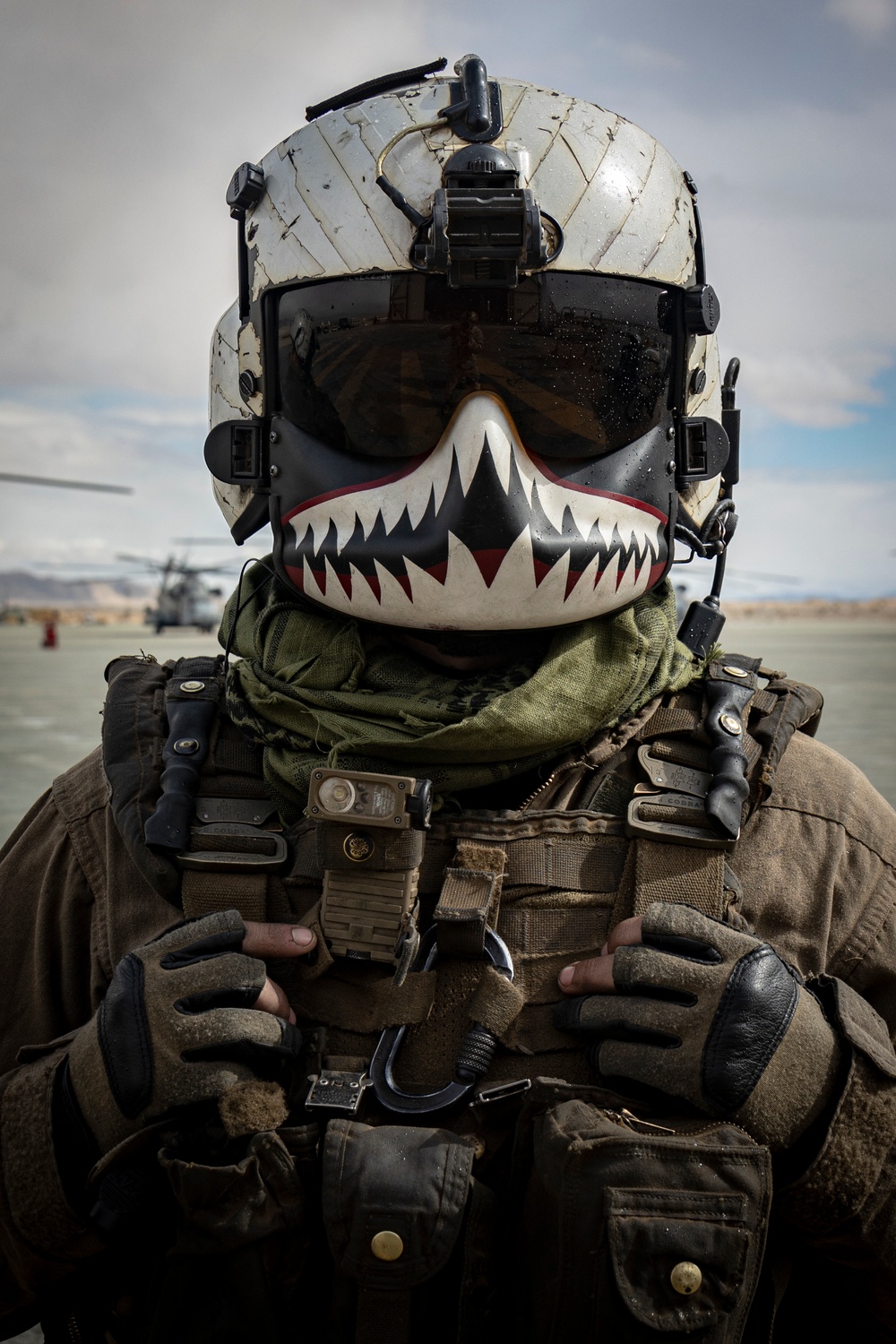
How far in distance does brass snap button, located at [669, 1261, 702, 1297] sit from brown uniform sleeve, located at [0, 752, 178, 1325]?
3.53ft

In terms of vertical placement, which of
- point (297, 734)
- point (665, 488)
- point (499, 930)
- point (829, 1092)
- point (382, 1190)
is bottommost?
point (382, 1190)

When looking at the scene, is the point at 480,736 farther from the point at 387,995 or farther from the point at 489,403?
the point at 489,403

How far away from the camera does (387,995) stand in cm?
194

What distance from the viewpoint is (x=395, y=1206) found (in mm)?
1656

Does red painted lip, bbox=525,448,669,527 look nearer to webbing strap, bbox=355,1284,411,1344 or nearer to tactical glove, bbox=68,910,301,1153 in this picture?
tactical glove, bbox=68,910,301,1153

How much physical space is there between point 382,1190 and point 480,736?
770 millimetres

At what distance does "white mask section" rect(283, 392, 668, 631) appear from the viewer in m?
2.01

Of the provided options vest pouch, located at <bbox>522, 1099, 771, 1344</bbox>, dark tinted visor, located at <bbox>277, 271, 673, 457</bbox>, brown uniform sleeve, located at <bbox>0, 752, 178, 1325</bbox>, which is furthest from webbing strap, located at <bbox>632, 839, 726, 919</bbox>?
brown uniform sleeve, located at <bbox>0, 752, 178, 1325</bbox>

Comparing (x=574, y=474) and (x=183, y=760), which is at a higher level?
(x=574, y=474)

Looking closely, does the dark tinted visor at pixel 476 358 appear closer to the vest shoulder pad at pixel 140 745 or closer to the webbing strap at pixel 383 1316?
the vest shoulder pad at pixel 140 745

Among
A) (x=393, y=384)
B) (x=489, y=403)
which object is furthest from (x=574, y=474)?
(x=393, y=384)

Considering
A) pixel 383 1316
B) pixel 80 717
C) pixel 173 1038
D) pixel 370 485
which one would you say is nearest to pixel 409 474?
pixel 370 485

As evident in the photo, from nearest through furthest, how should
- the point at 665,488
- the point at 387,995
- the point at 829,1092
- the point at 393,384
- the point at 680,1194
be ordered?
the point at 680,1194 < the point at 829,1092 < the point at 387,995 < the point at 393,384 < the point at 665,488

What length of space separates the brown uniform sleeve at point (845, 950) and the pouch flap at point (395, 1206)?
53 cm
